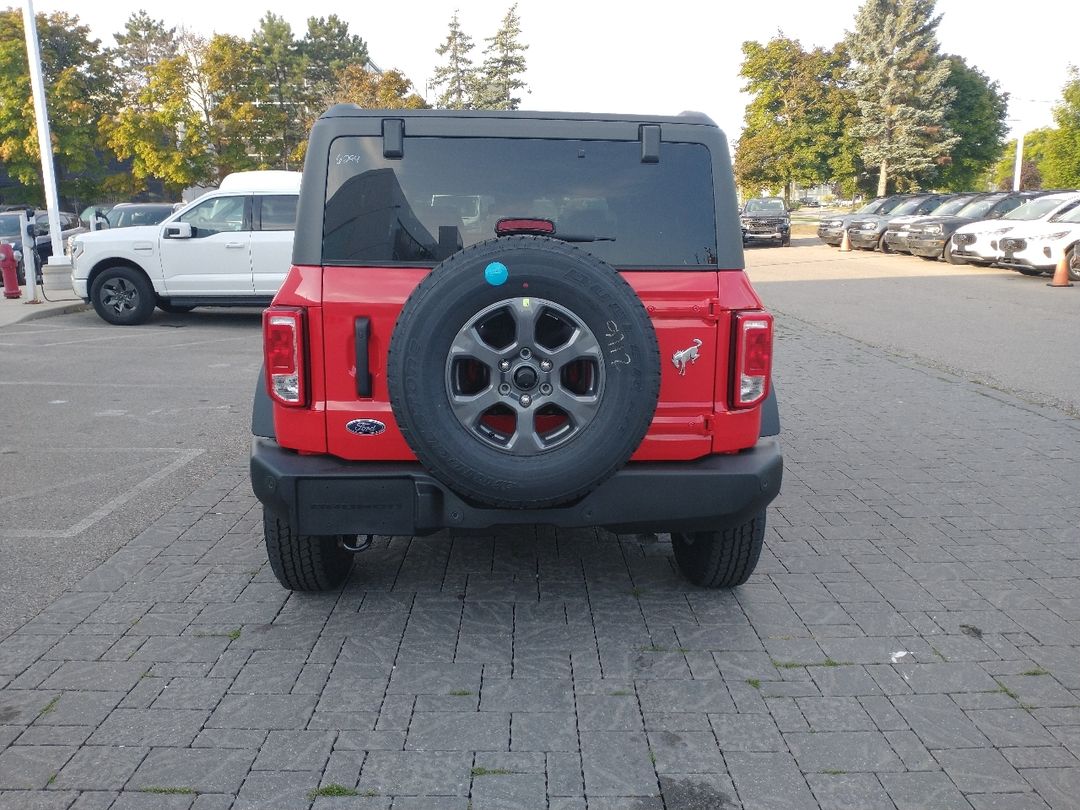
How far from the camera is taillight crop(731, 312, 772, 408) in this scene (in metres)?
3.88

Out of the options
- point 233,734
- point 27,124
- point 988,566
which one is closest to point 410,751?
point 233,734

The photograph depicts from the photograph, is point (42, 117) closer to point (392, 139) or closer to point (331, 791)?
point (392, 139)

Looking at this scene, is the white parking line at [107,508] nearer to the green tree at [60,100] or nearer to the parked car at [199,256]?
the parked car at [199,256]

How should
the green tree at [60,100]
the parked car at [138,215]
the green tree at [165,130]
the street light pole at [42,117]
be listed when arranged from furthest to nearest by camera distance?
the green tree at [60,100]
the green tree at [165,130]
the parked car at [138,215]
the street light pole at [42,117]

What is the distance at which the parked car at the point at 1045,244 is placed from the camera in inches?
776

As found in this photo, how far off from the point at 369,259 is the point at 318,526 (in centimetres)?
106

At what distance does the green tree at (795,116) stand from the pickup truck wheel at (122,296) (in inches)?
1624

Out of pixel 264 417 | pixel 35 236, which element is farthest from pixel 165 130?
→ pixel 264 417

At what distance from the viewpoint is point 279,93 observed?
5875 cm

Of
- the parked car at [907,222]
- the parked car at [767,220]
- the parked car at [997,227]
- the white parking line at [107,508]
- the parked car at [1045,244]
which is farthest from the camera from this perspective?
the parked car at [767,220]

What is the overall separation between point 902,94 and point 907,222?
80.9 ft

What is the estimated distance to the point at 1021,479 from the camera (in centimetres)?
642

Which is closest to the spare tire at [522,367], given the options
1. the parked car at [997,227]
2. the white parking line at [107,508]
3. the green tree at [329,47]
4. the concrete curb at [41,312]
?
the white parking line at [107,508]

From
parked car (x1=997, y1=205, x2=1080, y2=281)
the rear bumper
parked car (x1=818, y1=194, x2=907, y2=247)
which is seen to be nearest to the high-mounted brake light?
the rear bumper
